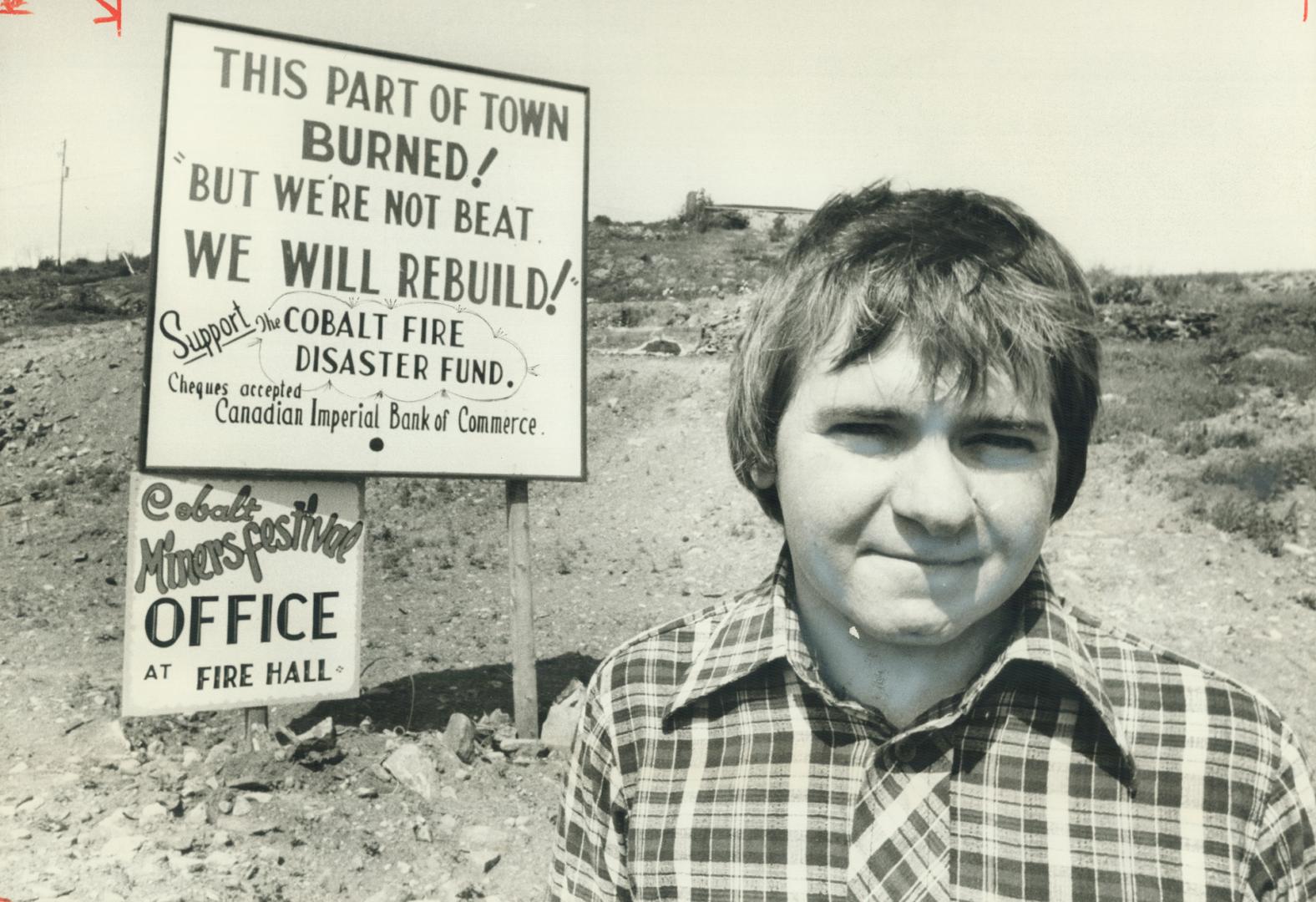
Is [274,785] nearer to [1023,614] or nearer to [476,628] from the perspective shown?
[476,628]

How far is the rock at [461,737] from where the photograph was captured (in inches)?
130

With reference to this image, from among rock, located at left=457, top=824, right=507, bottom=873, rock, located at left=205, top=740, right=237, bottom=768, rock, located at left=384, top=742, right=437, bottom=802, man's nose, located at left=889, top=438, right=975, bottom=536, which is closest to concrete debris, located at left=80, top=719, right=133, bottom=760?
rock, located at left=205, top=740, right=237, bottom=768

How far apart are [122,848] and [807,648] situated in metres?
2.37

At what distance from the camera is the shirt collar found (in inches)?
45.2

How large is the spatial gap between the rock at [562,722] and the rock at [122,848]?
1.28 m

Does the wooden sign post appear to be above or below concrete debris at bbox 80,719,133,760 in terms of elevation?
above

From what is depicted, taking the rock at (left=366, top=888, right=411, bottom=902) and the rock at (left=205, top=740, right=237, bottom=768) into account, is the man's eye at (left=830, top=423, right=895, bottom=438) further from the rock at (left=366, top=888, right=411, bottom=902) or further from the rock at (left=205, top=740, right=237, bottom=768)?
the rock at (left=205, top=740, right=237, bottom=768)

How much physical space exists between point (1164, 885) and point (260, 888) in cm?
236

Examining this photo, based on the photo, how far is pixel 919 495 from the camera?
1.12 metres

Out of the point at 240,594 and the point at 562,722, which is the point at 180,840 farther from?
the point at 562,722

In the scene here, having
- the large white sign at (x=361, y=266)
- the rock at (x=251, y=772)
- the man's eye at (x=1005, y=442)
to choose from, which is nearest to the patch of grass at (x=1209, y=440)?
the large white sign at (x=361, y=266)

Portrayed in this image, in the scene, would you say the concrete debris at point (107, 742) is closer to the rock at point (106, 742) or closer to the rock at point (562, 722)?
the rock at point (106, 742)

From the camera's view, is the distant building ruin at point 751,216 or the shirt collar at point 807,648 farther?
the distant building ruin at point 751,216

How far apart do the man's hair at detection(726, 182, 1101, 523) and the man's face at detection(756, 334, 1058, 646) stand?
1.3 inches
